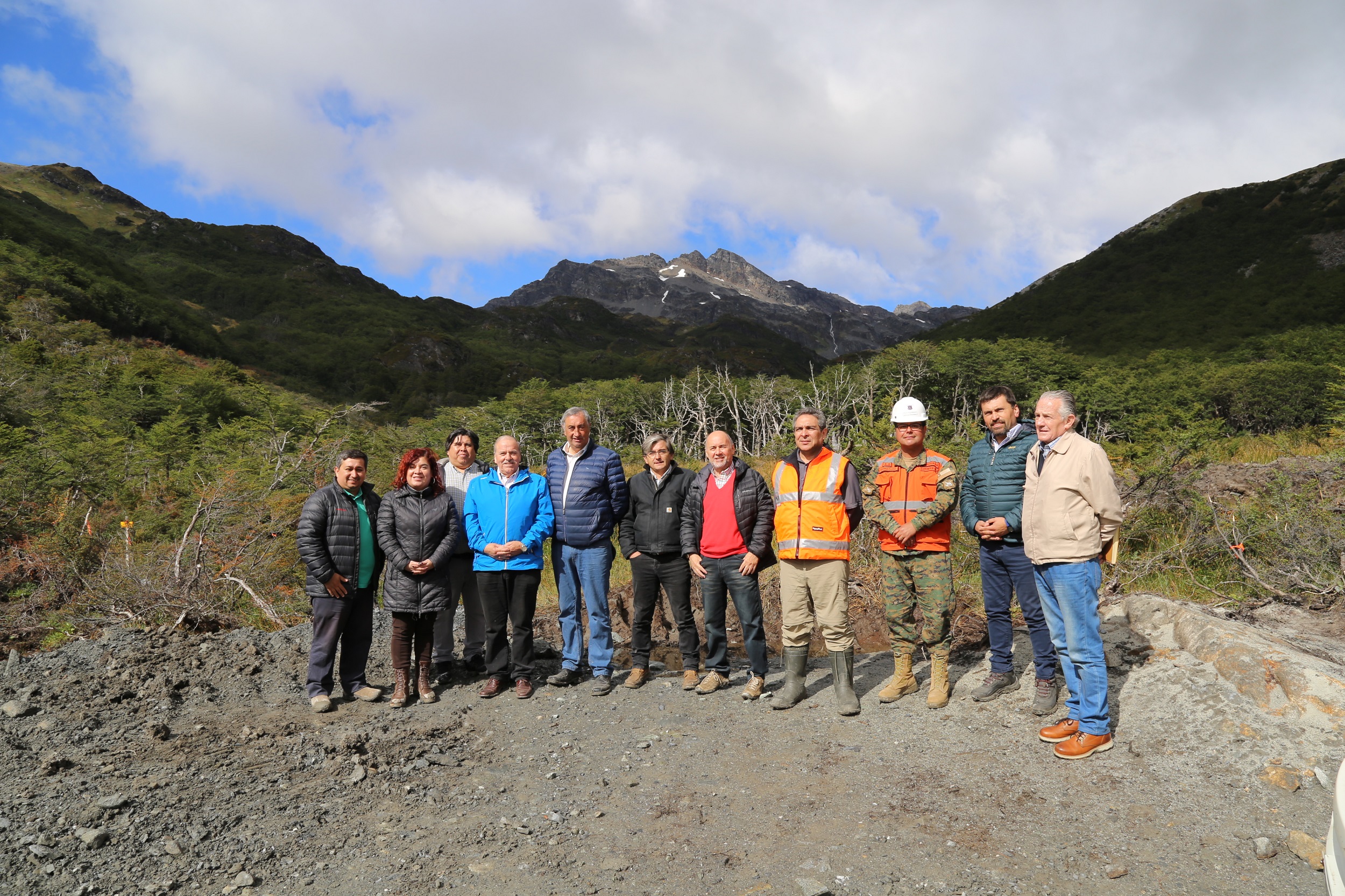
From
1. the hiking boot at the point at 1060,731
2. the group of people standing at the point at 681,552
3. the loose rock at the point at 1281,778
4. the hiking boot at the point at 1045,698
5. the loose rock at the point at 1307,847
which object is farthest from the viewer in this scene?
the group of people standing at the point at 681,552

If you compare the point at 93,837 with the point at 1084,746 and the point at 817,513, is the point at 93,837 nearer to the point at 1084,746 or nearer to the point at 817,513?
the point at 817,513

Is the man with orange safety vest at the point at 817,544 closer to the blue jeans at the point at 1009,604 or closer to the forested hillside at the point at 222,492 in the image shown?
the blue jeans at the point at 1009,604

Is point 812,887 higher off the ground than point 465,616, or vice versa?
point 465,616

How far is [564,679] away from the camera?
5656 millimetres

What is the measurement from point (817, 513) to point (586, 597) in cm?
203

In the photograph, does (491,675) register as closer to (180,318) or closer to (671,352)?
(180,318)

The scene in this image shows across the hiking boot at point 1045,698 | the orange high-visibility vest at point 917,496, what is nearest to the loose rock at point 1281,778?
the hiking boot at point 1045,698

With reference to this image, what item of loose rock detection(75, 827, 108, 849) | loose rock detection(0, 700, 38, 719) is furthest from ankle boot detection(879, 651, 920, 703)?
loose rock detection(0, 700, 38, 719)

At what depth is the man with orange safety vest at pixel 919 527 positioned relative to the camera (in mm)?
4844

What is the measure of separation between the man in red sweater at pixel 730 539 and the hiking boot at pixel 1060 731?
196 cm

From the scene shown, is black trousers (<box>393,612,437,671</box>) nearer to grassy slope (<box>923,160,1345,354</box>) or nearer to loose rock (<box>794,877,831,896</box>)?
loose rock (<box>794,877,831,896</box>)

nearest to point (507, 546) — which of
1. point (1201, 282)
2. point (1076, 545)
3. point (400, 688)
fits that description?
point (400, 688)

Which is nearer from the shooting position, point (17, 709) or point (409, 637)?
point (17, 709)

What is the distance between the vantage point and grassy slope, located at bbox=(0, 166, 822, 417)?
65875mm
